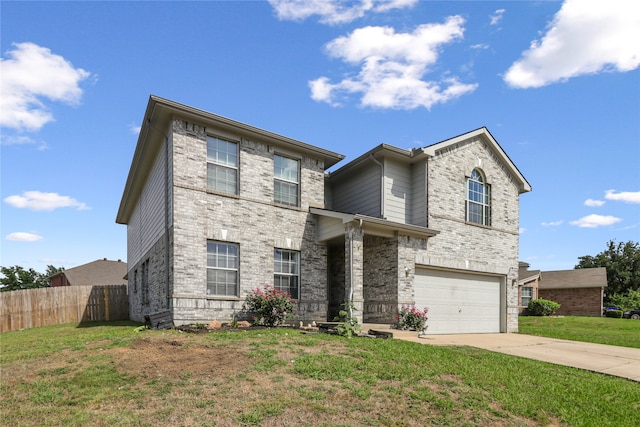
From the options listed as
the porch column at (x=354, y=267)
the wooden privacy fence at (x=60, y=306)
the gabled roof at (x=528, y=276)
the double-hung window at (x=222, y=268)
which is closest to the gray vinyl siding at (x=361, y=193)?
the porch column at (x=354, y=267)

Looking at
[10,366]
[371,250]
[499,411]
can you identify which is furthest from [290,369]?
[371,250]

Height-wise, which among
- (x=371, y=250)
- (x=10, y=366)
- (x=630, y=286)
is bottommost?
(x=630, y=286)

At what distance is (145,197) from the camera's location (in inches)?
715

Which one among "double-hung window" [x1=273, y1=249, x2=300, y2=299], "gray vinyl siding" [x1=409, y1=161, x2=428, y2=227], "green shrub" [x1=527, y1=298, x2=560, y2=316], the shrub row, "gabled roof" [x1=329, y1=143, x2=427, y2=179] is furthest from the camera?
the shrub row

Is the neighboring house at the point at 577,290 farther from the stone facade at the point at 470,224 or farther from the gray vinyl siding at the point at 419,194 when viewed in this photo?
the gray vinyl siding at the point at 419,194

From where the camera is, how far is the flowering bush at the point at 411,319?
45.0ft

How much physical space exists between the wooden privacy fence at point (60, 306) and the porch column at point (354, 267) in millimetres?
14956

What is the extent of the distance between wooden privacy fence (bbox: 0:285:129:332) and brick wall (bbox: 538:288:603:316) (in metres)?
34.5

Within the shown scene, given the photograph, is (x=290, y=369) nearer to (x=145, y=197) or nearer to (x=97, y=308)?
(x=145, y=197)

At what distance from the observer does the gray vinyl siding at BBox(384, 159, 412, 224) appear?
15828mm

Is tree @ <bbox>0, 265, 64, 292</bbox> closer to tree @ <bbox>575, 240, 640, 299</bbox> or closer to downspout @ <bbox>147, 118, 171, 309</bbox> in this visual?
downspout @ <bbox>147, 118, 171, 309</bbox>

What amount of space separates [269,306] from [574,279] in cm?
3426

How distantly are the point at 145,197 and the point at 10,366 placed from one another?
34.5ft

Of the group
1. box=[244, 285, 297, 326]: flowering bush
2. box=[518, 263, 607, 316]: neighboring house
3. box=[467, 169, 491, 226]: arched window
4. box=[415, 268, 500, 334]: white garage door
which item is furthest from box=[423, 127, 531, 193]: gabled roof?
box=[518, 263, 607, 316]: neighboring house
